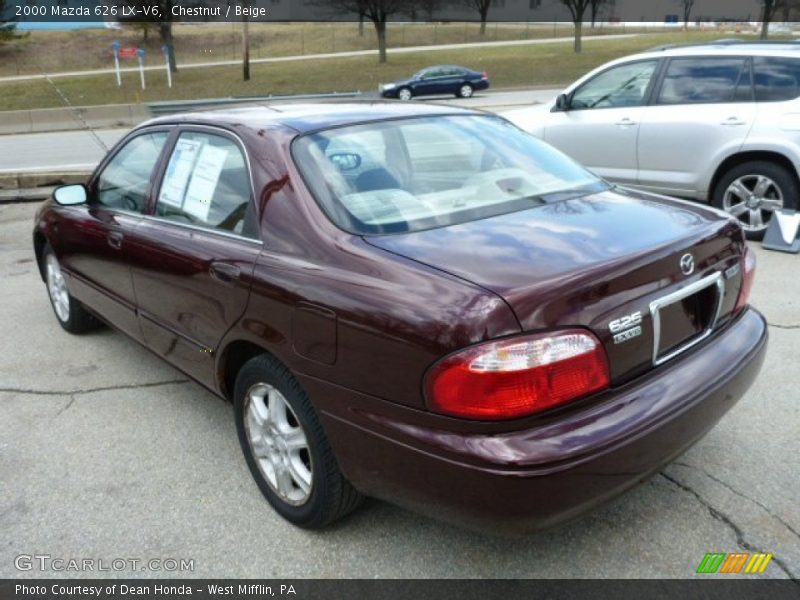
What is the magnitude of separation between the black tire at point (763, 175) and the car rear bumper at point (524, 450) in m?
4.74

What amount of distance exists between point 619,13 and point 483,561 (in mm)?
82092

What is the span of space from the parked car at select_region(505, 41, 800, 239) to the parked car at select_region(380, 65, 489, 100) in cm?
2516

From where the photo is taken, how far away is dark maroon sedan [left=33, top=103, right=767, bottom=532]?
209cm

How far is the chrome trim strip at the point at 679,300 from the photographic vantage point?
235cm

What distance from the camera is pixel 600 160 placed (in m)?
7.59

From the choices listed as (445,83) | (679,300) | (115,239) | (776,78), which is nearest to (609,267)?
(679,300)

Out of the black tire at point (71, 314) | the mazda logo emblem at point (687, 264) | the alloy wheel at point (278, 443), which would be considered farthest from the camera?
the black tire at point (71, 314)

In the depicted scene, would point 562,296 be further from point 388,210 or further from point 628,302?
point 388,210

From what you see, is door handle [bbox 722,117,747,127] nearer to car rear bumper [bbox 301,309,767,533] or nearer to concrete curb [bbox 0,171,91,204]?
car rear bumper [bbox 301,309,767,533]

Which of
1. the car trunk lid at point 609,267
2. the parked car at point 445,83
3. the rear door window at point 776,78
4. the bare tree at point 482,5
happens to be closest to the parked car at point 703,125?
the rear door window at point 776,78

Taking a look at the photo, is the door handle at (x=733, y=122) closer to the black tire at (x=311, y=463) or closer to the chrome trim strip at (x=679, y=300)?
the chrome trim strip at (x=679, y=300)

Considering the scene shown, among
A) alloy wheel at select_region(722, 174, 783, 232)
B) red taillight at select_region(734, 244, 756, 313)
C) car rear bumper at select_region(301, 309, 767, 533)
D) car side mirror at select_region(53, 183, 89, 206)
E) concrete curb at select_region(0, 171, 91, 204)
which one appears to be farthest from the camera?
concrete curb at select_region(0, 171, 91, 204)

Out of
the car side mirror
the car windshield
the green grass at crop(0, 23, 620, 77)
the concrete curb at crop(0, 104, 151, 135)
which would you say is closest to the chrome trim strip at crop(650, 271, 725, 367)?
the car windshield

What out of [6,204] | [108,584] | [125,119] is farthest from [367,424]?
[125,119]
